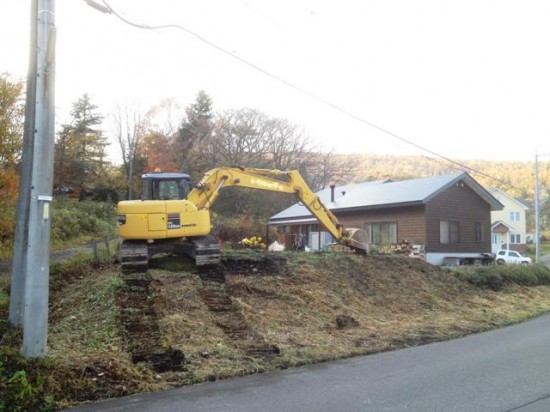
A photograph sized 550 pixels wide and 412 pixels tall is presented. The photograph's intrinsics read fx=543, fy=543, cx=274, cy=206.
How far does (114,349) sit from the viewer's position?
8578 millimetres

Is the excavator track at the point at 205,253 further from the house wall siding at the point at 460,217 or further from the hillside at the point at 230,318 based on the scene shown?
the house wall siding at the point at 460,217

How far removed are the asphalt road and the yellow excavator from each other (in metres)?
5.98

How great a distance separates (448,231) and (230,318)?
25.5 m

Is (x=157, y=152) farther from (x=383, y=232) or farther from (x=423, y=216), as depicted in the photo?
(x=423, y=216)

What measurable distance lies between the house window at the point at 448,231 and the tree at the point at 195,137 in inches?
884

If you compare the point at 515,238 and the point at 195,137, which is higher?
the point at 195,137

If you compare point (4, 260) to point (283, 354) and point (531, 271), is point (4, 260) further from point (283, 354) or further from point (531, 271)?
point (531, 271)

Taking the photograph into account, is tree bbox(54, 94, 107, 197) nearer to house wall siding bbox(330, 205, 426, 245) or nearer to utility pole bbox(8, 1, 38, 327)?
house wall siding bbox(330, 205, 426, 245)

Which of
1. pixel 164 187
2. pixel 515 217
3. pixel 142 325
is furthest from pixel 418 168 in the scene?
pixel 142 325

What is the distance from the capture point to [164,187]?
15.6 m

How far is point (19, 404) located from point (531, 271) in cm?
2419

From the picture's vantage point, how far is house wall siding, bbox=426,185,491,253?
106ft

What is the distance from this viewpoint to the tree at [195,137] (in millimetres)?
48000

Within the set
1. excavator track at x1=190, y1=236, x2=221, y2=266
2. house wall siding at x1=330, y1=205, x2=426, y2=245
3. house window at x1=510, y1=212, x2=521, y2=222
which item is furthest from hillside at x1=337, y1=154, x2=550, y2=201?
excavator track at x1=190, y1=236, x2=221, y2=266
